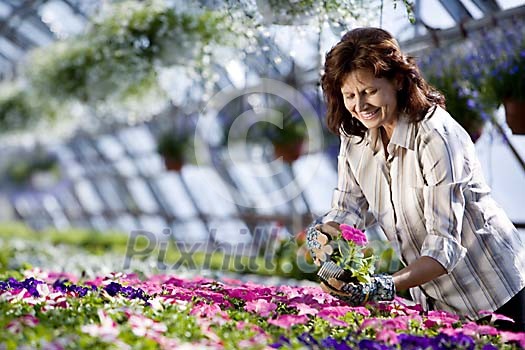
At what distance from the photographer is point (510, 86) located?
3713 millimetres

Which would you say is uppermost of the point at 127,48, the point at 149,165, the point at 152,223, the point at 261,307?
the point at 127,48

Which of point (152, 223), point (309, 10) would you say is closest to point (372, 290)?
point (309, 10)

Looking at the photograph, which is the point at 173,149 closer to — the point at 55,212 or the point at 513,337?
the point at 513,337

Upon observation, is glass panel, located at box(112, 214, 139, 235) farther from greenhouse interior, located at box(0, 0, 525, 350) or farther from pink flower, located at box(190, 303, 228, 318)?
pink flower, located at box(190, 303, 228, 318)

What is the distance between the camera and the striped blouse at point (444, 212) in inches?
76.0

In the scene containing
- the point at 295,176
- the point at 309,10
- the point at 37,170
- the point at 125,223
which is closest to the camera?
the point at 309,10

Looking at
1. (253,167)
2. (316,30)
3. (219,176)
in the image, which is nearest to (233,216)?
(219,176)

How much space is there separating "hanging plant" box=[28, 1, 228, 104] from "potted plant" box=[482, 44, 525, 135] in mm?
1386

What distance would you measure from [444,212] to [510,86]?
79.5 inches

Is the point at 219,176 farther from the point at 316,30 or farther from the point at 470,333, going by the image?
the point at 470,333

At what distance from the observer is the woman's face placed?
2018 mm

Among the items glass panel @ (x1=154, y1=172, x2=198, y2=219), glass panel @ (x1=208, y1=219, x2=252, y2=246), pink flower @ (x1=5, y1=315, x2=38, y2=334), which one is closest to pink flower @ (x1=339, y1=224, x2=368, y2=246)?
pink flower @ (x1=5, y1=315, x2=38, y2=334)

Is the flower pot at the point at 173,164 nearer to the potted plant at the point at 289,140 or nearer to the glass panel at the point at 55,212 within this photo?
the potted plant at the point at 289,140

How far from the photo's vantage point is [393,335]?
1.68 metres
